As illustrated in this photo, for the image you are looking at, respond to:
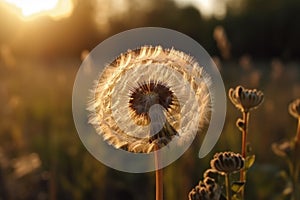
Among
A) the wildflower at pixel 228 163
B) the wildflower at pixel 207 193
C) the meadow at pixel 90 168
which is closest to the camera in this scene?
the wildflower at pixel 207 193

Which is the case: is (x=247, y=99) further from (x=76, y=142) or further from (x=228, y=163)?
(x=76, y=142)

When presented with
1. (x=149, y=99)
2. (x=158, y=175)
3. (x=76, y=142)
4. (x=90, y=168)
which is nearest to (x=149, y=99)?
(x=149, y=99)

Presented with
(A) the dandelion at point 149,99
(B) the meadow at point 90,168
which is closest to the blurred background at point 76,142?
(B) the meadow at point 90,168

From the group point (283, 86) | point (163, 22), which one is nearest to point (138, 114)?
point (283, 86)

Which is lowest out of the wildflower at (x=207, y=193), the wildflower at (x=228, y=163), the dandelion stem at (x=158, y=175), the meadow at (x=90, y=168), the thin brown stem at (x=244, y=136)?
the wildflower at (x=207, y=193)

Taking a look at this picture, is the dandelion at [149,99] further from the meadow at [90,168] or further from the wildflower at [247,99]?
the meadow at [90,168]

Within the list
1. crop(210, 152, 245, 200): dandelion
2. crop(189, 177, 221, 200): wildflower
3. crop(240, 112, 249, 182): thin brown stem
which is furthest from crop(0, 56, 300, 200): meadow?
crop(189, 177, 221, 200): wildflower

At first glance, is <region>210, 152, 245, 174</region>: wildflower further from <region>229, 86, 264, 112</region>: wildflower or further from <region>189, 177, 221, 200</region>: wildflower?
<region>229, 86, 264, 112</region>: wildflower

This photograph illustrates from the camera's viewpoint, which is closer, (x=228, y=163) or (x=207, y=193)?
(x=207, y=193)

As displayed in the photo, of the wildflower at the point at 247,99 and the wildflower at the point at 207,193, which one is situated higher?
the wildflower at the point at 247,99
